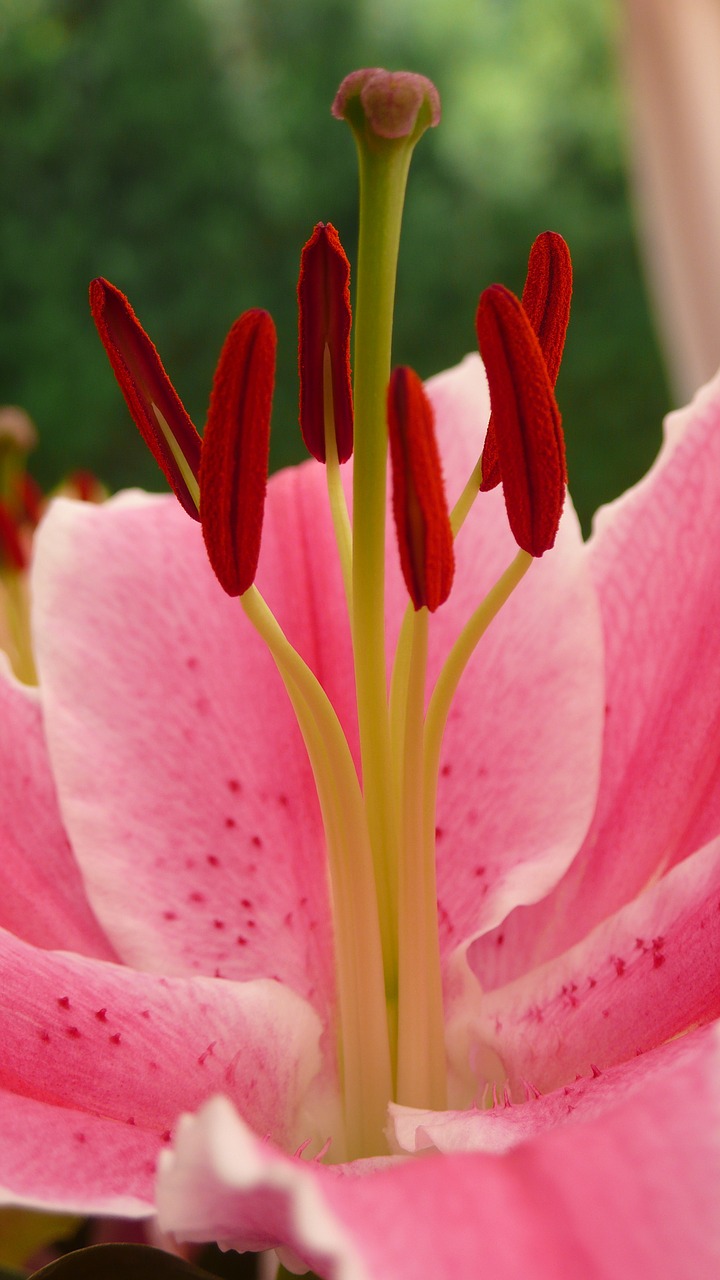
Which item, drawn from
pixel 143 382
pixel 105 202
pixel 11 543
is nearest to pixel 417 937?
pixel 143 382

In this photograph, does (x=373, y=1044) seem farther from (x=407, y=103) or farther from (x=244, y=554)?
(x=407, y=103)

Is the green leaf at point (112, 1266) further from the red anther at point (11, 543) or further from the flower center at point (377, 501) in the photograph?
the red anther at point (11, 543)

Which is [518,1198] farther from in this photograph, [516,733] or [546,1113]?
[516,733]

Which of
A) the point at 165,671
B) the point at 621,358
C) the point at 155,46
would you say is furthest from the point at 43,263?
the point at 165,671

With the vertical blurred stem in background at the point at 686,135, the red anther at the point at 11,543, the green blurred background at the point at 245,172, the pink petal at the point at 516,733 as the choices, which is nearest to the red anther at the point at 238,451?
the pink petal at the point at 516,733

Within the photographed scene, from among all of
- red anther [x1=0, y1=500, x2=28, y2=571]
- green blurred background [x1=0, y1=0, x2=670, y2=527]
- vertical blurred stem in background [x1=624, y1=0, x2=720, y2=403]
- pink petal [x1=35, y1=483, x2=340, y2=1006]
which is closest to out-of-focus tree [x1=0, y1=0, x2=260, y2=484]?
green blurred background [x1=0, y1=0, x2=670, y2=527]

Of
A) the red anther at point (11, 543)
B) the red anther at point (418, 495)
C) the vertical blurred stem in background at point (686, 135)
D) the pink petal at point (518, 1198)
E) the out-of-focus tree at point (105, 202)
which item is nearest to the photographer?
the pink petal at point (518, 1198)
